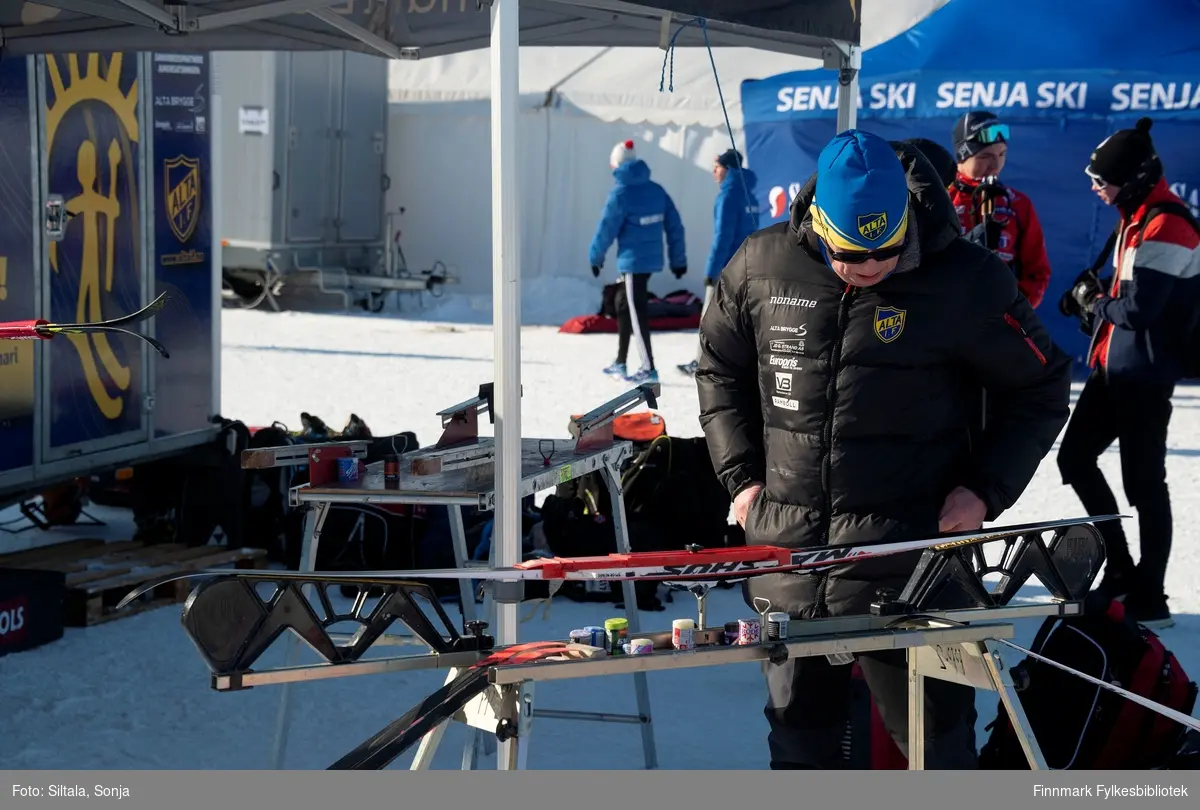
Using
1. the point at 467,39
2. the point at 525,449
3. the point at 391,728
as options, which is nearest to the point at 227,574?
the point at 391,728

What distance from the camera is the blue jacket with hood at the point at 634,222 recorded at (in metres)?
11.5

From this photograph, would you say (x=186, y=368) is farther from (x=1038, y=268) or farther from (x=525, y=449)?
(x=1038, y=268)

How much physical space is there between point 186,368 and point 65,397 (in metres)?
0.74

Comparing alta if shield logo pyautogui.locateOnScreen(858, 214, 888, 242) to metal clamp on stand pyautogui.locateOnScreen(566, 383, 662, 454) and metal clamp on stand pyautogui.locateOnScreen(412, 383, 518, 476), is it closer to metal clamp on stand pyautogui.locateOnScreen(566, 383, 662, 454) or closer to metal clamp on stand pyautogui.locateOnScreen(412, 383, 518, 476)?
metal clamp on stand pyautogui.locateOnScreen(412, 383, 518, 476)

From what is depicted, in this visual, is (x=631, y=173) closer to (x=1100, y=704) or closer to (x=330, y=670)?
(x=1100, y=704)

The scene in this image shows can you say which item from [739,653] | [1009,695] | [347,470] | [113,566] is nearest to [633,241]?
[113,566]

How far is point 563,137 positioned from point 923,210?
14.2 m

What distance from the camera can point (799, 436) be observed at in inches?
122

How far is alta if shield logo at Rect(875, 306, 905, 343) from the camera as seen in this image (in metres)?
2.98

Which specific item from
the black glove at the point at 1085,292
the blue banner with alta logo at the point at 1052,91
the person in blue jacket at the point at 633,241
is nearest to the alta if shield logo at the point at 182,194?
the black glove at the point at 1085,292

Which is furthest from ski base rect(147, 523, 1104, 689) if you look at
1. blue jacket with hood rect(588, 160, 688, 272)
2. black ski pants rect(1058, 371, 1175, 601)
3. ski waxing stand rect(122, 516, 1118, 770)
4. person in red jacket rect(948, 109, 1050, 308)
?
blue jacket with hood rect(588, 160, 688, 272)

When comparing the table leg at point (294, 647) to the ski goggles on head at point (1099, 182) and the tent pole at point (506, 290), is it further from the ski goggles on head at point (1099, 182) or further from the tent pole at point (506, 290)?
the ski goggles on head at point (1099, 182)

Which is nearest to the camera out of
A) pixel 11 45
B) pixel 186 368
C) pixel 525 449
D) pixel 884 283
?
pixel 884 283

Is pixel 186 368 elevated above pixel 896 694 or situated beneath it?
elevated above
